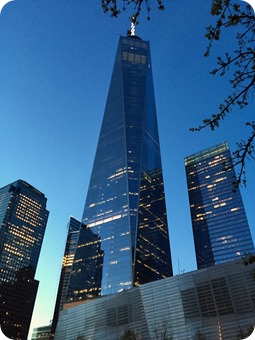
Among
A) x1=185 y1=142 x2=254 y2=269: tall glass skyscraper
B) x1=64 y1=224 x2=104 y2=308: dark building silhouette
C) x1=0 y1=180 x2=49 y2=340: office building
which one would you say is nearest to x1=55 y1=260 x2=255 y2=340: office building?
x1=64 y1=224 x2=104 y2=308: dark building silhouette

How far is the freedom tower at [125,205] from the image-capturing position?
305ft

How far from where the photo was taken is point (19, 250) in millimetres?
148500

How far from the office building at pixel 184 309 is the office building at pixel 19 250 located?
84.0m

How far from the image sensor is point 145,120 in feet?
433

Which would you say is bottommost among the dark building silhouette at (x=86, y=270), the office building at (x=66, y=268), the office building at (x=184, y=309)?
the office building at (x=184, y=309)

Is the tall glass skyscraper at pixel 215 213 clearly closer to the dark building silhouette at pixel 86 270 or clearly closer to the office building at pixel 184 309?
the dark building silhouette at pixel 86 270

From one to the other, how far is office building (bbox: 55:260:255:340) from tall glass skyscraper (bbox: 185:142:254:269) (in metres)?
69.0

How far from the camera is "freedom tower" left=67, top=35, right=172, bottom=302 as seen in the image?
9294 centimetres

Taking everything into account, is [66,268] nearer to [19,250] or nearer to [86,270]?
[19,250]

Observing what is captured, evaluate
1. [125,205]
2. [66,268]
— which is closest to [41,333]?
[66,268]

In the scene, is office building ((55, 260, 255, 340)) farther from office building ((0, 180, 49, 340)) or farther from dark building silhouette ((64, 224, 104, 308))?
office building ((0, 180, 49, 340))

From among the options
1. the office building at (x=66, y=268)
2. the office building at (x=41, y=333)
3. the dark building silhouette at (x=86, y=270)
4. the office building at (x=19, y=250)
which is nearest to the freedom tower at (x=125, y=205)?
the dark building silhouette at (x=86, y=270)

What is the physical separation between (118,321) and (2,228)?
120097 mm

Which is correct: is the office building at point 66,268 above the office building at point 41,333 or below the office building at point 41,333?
above
